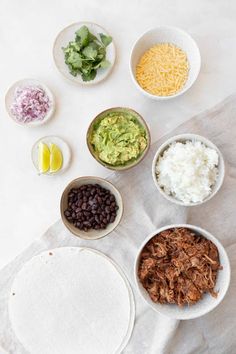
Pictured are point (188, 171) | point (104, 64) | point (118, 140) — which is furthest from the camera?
point (104, 64)

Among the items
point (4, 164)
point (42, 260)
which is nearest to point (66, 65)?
point (4, 164)

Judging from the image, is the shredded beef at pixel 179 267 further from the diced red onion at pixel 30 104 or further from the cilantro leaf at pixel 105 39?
the cilantro leaf at pixel 105 39

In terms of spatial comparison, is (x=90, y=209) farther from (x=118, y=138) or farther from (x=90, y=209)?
(x=118, y=138)

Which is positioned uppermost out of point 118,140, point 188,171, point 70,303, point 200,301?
point 118,140

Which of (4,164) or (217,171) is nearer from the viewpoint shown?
(217,171)

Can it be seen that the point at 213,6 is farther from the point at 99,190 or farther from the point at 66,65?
the point at 99,190

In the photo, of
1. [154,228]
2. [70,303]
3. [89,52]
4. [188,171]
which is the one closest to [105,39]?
[89,52]

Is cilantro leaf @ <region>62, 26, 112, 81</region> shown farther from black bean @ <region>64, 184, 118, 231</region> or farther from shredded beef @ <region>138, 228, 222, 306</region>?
shredded beef @ <region>138, 228, 222, 306</region>
